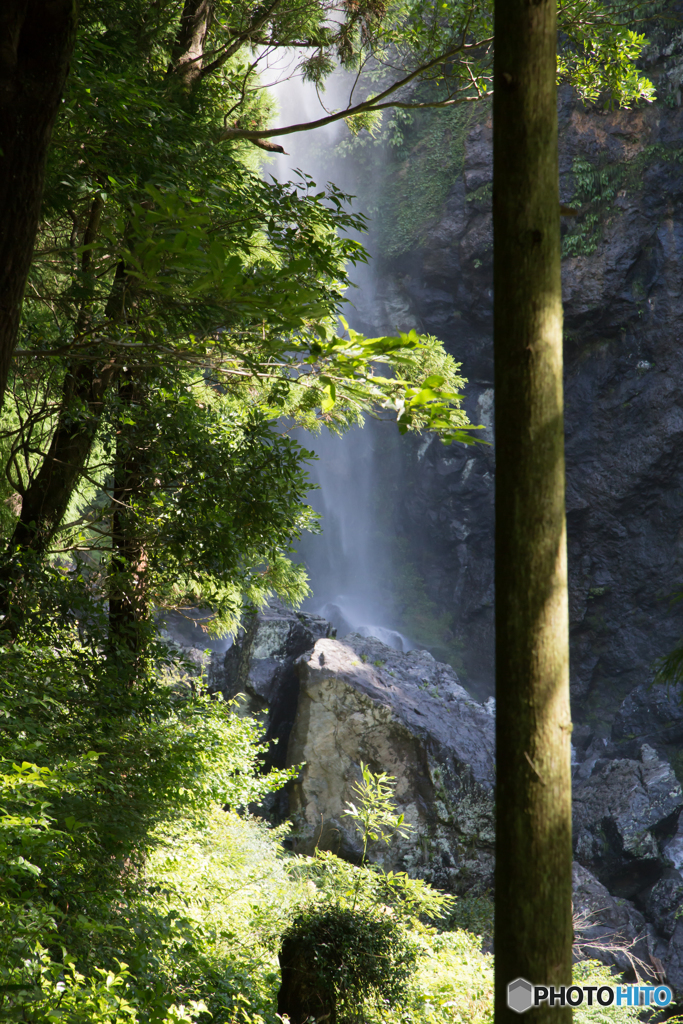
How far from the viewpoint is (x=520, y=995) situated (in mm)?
1051

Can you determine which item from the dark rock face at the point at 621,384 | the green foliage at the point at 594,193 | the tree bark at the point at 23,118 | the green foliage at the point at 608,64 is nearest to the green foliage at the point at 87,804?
the tree bark at the point at 23,118

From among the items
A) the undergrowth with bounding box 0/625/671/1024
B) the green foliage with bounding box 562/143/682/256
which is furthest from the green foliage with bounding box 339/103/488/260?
the undergrowth with bounding box 0/625/671/1024

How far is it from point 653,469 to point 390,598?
895 cm

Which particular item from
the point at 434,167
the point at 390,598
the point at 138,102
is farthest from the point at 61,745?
the point at 434,167

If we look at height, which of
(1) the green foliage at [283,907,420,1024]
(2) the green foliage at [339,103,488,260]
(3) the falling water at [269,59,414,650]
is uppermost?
(2) the green foliage at [339,103,488,260]

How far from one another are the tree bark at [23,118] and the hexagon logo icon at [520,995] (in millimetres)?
1667

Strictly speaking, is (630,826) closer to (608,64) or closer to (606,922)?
(606,922)

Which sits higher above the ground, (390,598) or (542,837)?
(390,598)

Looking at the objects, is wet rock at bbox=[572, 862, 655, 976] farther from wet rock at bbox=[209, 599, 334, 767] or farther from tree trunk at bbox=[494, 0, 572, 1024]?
tree trunk at bbox=[494, 0, 572, 1024]

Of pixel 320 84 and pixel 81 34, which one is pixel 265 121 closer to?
pixel 320 84

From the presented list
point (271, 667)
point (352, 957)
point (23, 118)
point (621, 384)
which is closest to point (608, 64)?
point (23, 118)

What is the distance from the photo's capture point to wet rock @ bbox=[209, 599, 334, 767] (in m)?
9.70

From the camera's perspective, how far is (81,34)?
9.41ft

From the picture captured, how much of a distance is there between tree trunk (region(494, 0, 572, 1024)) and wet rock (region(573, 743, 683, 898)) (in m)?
10.9
